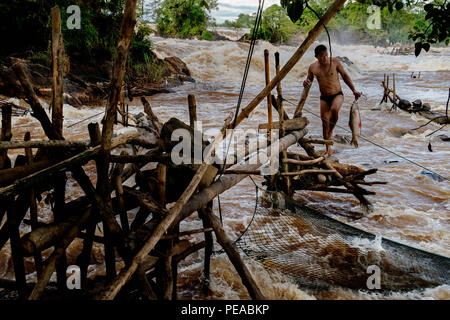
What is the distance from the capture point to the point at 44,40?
12461 mm

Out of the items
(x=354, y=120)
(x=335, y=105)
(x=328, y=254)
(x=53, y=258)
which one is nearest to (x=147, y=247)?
(x=53, y=258)

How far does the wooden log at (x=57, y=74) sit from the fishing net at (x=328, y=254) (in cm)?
194

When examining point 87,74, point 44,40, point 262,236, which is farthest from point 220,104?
point 262,236

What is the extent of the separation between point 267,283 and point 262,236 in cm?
46

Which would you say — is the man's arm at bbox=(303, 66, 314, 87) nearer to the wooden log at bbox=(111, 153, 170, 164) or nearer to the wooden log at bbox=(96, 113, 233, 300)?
the wooden log at bbox=(96, 113, 233, 300)

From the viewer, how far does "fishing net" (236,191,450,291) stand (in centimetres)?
277

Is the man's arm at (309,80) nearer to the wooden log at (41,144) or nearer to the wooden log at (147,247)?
the wooden log at (147,247)

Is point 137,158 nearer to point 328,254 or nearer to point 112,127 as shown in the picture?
point 112,127

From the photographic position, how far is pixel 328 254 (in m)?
3.18

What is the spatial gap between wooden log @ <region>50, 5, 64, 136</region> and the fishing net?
1.94 meters

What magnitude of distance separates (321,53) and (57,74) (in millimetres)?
4231

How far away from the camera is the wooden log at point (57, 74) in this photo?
2.10 metres
